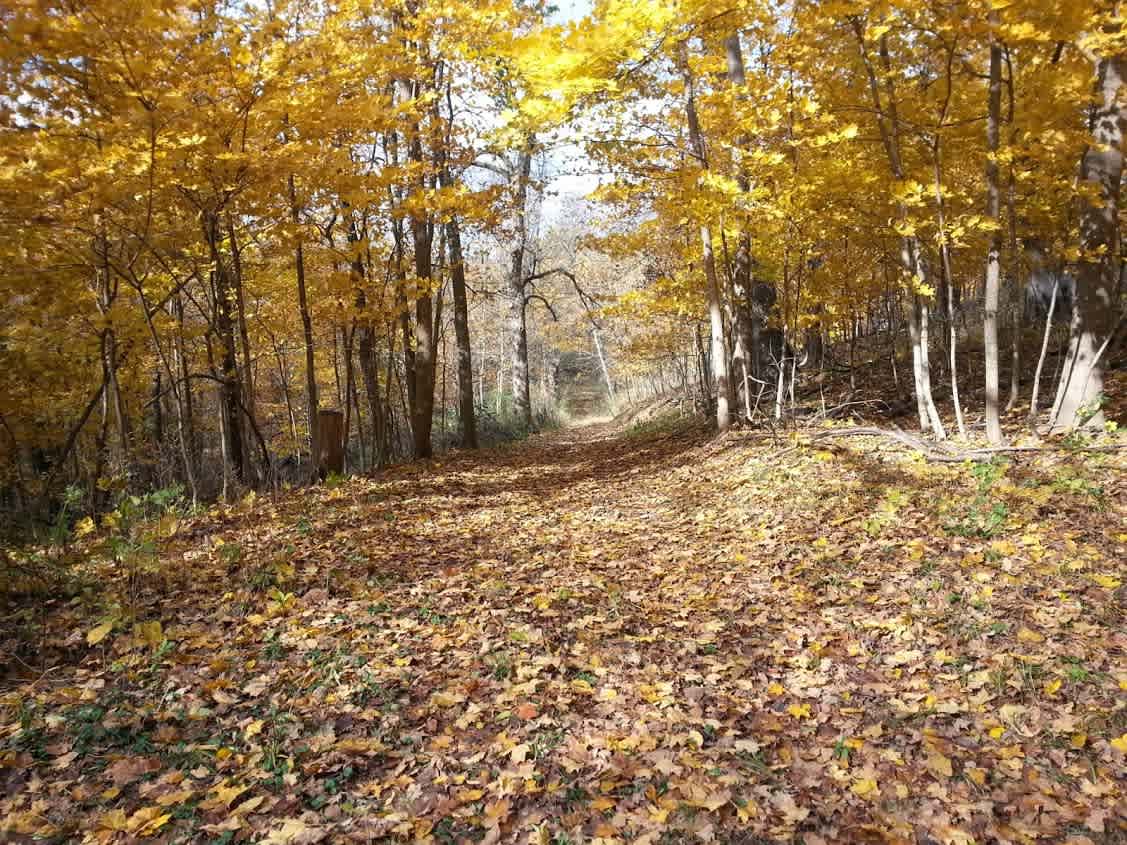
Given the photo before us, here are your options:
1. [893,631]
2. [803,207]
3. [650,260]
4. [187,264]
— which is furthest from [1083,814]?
[650,260]

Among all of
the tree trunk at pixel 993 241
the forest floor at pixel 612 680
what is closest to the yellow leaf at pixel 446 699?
the forest floor at pixel 612 680

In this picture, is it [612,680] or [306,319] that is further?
[306,319]

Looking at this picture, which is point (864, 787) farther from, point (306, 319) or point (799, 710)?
point (306, 319)

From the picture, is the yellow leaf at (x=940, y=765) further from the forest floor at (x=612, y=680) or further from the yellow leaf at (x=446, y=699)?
the yellow leaf at (x=446, y=699)

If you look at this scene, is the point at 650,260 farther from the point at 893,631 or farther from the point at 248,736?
the point at 248,736

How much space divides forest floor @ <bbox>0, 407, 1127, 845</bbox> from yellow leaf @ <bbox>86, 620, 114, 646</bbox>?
1.3 inches

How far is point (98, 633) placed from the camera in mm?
3811

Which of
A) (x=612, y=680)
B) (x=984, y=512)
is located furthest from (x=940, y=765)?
(x=984, y=512)

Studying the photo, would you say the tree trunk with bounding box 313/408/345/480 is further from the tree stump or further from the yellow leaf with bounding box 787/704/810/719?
the yellow leaf with bounding box 787/704/810/719

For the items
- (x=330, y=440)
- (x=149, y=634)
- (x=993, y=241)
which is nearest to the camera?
(x=149, y=634)

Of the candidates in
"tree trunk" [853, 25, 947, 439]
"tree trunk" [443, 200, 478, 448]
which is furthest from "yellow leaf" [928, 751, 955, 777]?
"tree trunk" [443, 200, 478, 448]

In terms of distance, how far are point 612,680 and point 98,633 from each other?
3003 mm

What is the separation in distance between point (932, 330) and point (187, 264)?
15.0m

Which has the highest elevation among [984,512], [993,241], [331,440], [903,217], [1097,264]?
[903,217]
